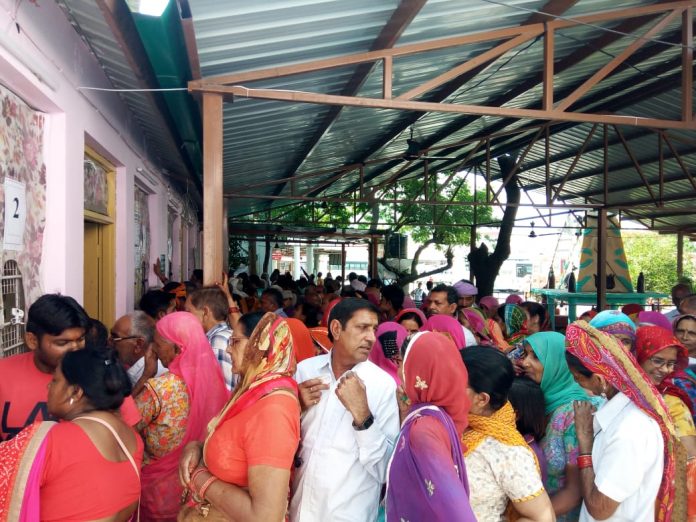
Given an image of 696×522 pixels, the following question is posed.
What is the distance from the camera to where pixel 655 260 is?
102 feet

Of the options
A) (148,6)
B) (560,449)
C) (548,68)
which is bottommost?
(560,449)

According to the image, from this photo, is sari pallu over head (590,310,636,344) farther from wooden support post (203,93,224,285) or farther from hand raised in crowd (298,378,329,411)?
wooden support post (203,93,224,285)

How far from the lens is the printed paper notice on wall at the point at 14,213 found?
264 cm

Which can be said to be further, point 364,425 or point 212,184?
point 212,184

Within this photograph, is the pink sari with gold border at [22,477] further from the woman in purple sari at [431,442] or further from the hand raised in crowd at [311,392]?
the woman in purple sari at [431,442]

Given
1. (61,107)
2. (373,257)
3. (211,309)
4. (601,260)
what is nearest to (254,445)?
(211,309)

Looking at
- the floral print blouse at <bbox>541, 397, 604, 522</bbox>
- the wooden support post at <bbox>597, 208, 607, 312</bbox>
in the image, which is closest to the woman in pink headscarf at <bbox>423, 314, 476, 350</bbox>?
the floral print blouse at <bbox>541, 397, 604, 522</bbox>

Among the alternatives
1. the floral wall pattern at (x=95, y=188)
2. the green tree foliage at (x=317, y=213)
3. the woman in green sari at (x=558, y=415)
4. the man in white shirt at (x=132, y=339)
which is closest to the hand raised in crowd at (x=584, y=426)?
the woman in green sari at (x=558, y=415)

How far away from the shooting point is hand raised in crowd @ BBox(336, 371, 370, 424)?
1.95m

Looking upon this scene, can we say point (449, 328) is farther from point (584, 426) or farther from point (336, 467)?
point (336, 467)

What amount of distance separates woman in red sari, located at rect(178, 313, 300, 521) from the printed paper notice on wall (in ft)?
4.65

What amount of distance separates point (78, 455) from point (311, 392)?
0.74 m

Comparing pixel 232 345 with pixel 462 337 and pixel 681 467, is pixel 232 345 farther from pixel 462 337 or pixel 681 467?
pixel 462 337

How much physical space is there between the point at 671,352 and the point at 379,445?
1.55 metres
